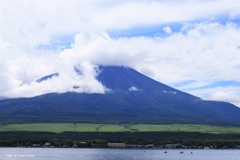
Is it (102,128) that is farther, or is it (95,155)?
(102,128)

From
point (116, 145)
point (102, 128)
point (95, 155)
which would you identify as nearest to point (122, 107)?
point (102, 128)

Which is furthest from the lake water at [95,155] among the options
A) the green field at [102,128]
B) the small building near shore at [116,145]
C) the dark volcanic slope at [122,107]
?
the dark volcanic slope at [122,107]

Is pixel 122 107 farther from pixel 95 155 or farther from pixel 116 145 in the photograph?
pixel 95 155

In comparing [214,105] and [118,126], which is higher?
[214,105]

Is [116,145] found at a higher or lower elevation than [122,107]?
lower

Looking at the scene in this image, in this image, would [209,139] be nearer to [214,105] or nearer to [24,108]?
[24,108]

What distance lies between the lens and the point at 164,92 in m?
190

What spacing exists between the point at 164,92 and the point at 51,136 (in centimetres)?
9980

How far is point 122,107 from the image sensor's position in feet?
516

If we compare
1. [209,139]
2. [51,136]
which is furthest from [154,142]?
[51,136]

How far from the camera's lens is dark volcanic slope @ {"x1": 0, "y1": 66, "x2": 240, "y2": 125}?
136m

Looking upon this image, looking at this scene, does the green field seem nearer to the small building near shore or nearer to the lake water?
the small building near shore

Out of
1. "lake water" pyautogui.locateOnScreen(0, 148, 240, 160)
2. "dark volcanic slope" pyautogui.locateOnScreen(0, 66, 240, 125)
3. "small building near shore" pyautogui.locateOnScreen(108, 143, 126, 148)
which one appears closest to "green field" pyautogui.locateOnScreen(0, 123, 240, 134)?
"dark volcanic slope" pyautogui.locateOnScreen(0, 66, 240, 125)

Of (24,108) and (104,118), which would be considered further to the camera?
(24,108)
